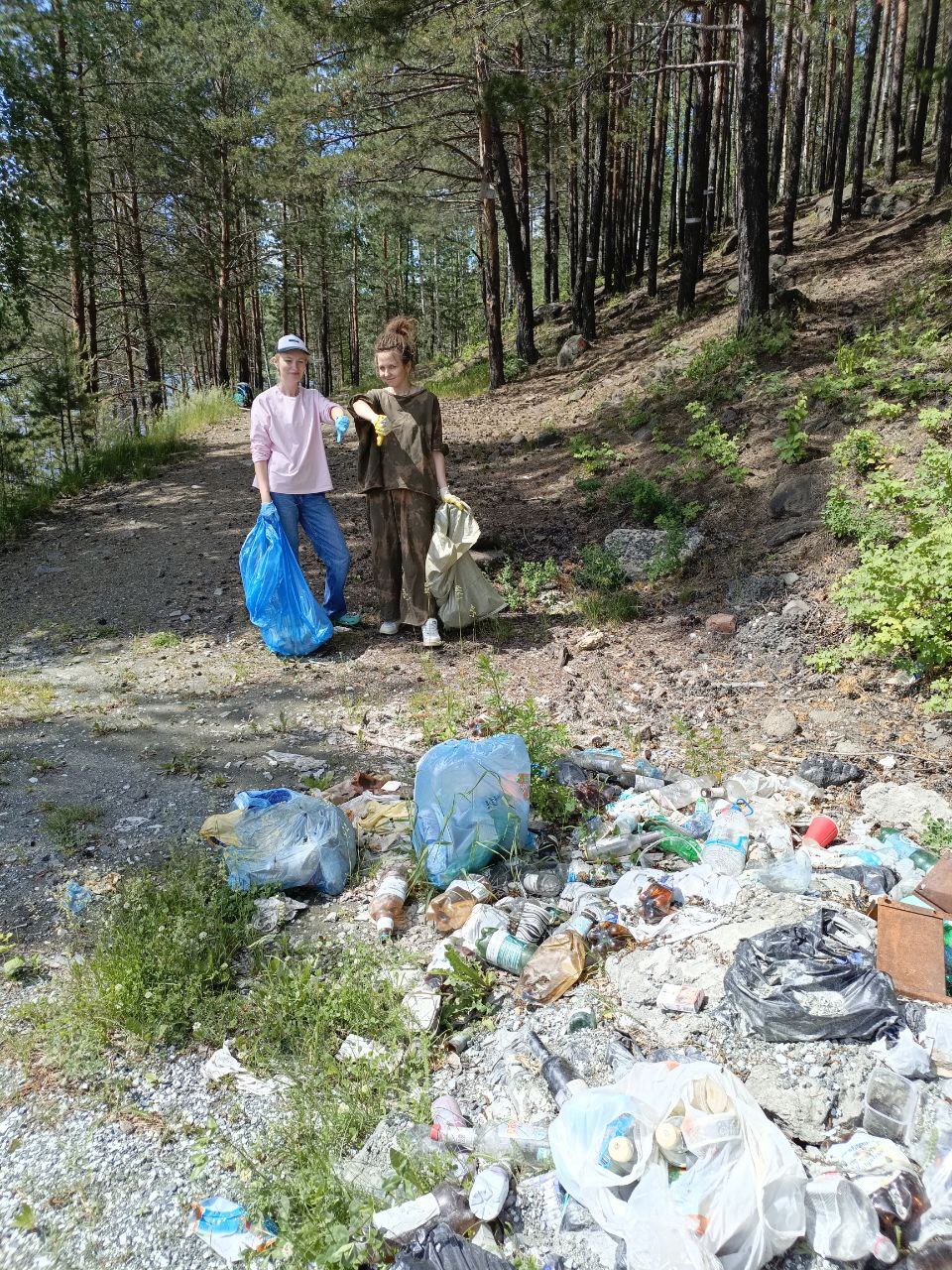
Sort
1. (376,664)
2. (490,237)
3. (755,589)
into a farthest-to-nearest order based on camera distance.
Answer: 1. (490,237)
2. (755,589)
3. (376,664)

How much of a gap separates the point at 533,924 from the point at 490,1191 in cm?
92

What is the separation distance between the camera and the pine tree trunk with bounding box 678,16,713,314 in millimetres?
11781

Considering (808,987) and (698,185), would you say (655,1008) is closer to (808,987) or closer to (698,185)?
(808,987)

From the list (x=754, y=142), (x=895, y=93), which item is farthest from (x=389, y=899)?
(x=895, y=93)

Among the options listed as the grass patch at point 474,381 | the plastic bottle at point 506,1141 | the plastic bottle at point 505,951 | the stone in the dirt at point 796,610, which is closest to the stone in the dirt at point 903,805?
the plastic bottle at point 505,951

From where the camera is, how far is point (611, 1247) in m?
1.71

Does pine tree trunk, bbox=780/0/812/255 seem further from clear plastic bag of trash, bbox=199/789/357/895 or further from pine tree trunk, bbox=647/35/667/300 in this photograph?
clear plastic bag of trash, bbox=199/789/357/895

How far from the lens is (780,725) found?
159 inches

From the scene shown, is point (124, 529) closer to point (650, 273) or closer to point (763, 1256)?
point (763, 1256)

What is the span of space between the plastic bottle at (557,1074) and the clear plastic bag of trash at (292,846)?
3.54ft

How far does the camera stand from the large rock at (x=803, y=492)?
19.9 feet

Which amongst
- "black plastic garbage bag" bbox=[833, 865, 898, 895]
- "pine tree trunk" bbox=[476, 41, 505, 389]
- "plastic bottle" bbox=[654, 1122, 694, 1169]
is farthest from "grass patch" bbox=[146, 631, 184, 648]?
"pine tree trunk" bbox=[476, 41, 505, 389]

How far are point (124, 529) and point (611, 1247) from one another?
8116mm

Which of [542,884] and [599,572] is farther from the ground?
[599,572]
